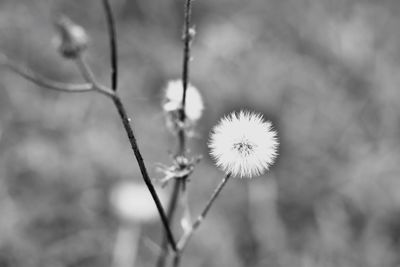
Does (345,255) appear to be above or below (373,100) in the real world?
below

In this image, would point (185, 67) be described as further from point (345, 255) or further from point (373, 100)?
point (373, 100)

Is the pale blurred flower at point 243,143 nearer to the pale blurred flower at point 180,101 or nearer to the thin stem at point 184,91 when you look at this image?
the thin stem at point 184,91

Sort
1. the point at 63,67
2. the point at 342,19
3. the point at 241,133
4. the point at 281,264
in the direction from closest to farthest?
the point at 241,133
the point at 281,264
the point at 63,67
the point at 342,19

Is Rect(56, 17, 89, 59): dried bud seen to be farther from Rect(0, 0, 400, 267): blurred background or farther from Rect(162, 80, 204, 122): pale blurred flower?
Rect(0, 0, 400, 267): blurred background

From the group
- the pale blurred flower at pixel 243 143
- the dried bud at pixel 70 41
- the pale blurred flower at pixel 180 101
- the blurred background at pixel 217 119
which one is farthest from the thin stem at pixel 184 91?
the blurred background at pixel 217 119

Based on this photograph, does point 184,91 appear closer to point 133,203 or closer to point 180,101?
point 180,101

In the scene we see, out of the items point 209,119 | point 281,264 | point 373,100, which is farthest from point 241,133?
point 373,100
